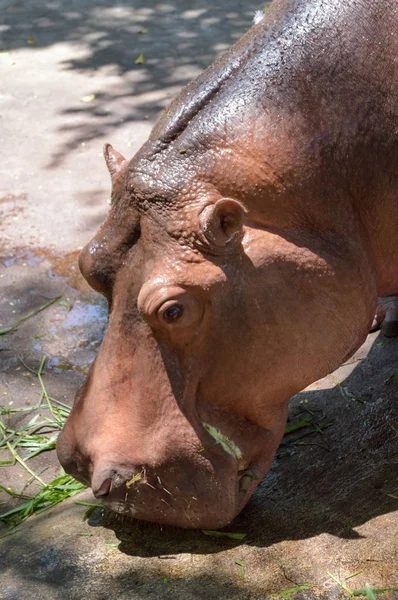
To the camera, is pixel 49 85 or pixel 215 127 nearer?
pixel 215 127

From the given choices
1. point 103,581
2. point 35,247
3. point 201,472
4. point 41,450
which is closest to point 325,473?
point 201,472

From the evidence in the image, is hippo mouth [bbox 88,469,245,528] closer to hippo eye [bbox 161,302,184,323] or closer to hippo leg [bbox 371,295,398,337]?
hippo eye [bbox 161,302,184,323]

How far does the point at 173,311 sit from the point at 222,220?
0.28m

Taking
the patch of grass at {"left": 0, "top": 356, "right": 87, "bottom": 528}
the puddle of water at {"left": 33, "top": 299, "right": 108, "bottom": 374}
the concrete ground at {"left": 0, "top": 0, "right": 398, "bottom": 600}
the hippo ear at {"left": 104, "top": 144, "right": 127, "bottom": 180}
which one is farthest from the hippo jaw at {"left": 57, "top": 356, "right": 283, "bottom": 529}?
the puddle of water at {"left": 33, "top": 299, "right": 108, "bottom": 374}

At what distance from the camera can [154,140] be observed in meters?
2.85

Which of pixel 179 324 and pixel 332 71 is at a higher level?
pixel 332 71

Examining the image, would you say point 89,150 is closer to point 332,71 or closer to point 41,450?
point 41,450

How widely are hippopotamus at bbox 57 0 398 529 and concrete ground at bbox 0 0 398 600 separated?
191 millimetres

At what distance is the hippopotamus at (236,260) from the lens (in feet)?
8.86

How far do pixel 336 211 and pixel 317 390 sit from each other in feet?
4.59

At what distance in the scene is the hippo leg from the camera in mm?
4336

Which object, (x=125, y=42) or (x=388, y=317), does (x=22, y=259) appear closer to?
(x=388, y=317)

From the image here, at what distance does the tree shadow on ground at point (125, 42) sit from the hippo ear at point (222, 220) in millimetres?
4179

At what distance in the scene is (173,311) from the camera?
264 cm
